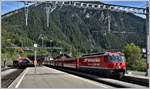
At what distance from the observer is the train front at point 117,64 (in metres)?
42.4

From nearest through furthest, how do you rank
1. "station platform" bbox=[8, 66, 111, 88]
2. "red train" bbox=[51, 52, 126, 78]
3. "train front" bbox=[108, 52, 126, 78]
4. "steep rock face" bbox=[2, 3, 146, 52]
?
"station platform" bbox=[8, 66, 111, 88]
"train front" bbox=[108, 52, 126, 78]
"red train" bbox=[51, 52, 126, 78]
"steep rock face" bbox=[2, 3, 146, 52]

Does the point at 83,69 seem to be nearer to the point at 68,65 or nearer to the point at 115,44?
the point at 68,65

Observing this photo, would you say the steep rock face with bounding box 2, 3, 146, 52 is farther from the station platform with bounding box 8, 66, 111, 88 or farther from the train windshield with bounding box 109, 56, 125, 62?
the station platform with bounding box 8, 66, 111, 88

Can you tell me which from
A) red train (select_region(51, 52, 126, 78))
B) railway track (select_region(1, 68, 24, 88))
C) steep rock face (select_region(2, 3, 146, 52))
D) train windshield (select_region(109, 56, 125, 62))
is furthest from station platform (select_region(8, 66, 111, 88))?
steep rock face (select_region(2, 3, 146, 52))

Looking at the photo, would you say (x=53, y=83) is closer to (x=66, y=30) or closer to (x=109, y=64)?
(x=109, y=64)

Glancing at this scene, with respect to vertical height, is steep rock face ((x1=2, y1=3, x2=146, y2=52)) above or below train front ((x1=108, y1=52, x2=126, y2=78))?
above

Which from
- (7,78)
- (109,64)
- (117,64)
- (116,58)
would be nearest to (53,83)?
(109,64)

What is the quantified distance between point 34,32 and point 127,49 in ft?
196

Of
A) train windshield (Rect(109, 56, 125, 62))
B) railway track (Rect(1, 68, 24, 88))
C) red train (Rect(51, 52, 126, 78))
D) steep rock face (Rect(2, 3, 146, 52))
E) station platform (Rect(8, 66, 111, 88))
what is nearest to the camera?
station platform (Rect(8, 66, 111, 88))

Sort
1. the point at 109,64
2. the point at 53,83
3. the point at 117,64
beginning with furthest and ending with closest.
→ the point at 117,64 < the point at 109,64 < the point at 53,83

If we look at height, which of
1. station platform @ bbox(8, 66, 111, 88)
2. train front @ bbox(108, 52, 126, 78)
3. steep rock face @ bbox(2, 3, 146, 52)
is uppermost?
steep rock face @ bbox(2, 3, 146, 52)

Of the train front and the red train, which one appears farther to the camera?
the red train

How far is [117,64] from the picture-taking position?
43.5 m

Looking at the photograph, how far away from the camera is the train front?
42.4 meters
